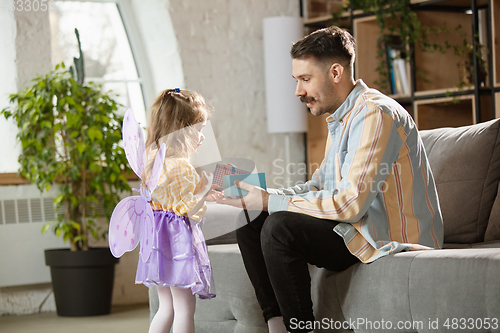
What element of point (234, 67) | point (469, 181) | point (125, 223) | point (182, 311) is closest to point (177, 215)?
point (125, 223)

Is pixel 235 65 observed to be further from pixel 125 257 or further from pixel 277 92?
pixel 125 257

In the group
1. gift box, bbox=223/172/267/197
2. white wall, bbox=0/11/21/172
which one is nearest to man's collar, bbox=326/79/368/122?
gift box, bbox=223/172/267/197

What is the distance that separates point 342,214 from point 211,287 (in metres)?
0.49

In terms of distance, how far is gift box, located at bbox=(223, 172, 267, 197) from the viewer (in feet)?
5.32

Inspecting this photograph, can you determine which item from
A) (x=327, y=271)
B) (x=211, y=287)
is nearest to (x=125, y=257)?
(x=211, y=287)

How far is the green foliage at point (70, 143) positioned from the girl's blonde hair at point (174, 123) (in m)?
1.16

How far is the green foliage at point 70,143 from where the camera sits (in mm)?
2842

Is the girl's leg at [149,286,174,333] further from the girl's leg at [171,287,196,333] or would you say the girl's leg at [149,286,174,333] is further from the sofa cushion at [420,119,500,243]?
the sofa cushion at [420,119,500,243]

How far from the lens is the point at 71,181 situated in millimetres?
2977

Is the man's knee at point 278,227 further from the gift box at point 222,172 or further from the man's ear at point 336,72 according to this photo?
the man's ear at point 336,72

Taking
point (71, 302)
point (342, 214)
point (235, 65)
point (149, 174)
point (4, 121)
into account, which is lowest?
point (71, 302)

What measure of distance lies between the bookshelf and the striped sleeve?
5.19 feet

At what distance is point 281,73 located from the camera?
3.41 meters

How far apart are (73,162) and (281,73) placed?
1.29 meters
